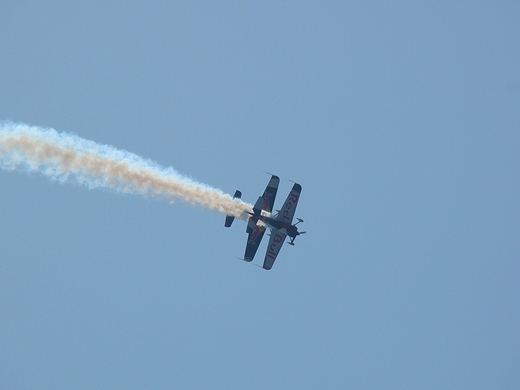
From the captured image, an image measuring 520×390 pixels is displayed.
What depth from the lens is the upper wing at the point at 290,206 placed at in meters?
47.0

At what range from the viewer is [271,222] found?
4688 cm

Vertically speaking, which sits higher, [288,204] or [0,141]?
[288,204]

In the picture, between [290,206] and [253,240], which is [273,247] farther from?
[290,206]

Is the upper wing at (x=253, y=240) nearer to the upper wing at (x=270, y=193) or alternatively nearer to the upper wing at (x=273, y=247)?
the upper wing at (x=273, y=247)

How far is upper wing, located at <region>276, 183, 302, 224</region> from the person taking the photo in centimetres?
4697

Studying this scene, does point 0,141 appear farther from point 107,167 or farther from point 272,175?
point 272,175

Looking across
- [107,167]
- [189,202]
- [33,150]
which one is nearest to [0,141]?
[33,150]

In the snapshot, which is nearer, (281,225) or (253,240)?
(281,225)

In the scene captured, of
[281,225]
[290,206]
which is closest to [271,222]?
[281,225]

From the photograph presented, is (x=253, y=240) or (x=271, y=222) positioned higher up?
(x=271, y=222)

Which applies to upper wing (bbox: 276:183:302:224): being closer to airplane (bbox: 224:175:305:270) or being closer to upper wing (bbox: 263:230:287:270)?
airplane (bbox: 224:175:305:270)

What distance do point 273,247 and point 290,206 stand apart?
2684mm

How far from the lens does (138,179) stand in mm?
41094

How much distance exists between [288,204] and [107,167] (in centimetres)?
1209
